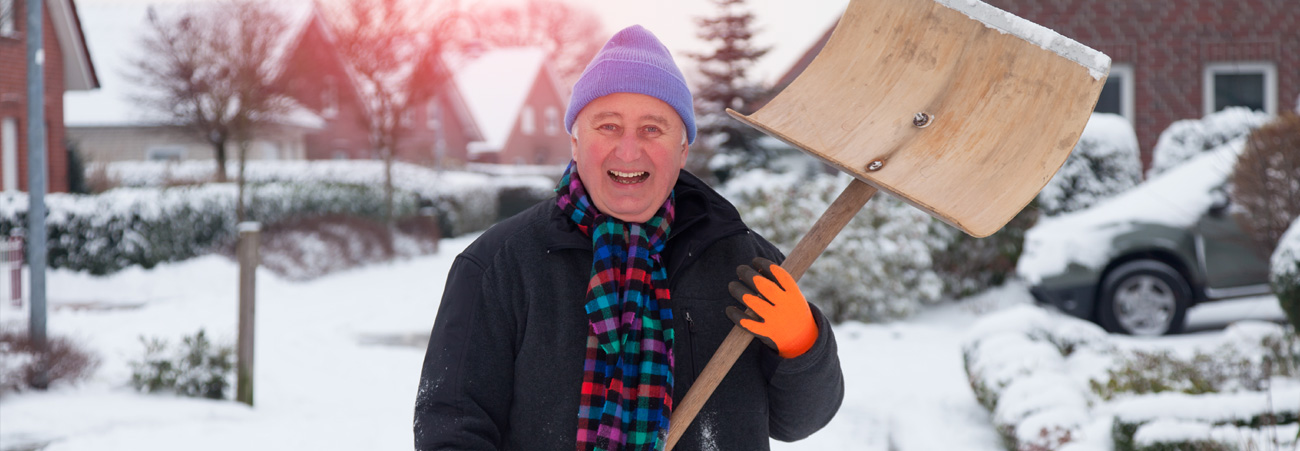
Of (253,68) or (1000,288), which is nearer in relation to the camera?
(1000,288)

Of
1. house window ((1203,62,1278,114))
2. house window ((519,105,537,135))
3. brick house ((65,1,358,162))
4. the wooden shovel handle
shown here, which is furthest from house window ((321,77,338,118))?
house window ((519,105,537,135))

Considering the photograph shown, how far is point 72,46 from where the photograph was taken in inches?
698

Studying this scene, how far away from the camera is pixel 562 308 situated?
6.14ft

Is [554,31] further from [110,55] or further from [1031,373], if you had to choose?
[1031,373]

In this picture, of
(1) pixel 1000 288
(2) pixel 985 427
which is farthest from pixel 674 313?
(1) pixel 1000 288

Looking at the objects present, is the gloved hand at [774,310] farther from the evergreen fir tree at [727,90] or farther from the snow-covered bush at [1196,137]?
the evergreen fir tree at [727,90]

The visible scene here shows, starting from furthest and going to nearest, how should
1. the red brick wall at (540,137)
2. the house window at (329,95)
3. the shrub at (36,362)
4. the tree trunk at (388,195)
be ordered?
the red brick wall at (540,137) → the house window at (329,95) → the tree trunk at (388,195) → the shrub at (36,362)

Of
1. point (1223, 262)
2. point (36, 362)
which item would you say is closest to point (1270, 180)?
point (1223, 262)

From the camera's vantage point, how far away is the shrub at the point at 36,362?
5.80 meters

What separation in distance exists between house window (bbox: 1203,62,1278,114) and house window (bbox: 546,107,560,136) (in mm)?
35656

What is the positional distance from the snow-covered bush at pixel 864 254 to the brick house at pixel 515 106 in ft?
106

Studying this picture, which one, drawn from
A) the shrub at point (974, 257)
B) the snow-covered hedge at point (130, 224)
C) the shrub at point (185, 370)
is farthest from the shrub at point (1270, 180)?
the snow-covered hedge at point (130, 224)

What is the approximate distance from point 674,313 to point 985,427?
3795 mm

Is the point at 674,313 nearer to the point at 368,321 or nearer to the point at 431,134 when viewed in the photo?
the point at 368,321
